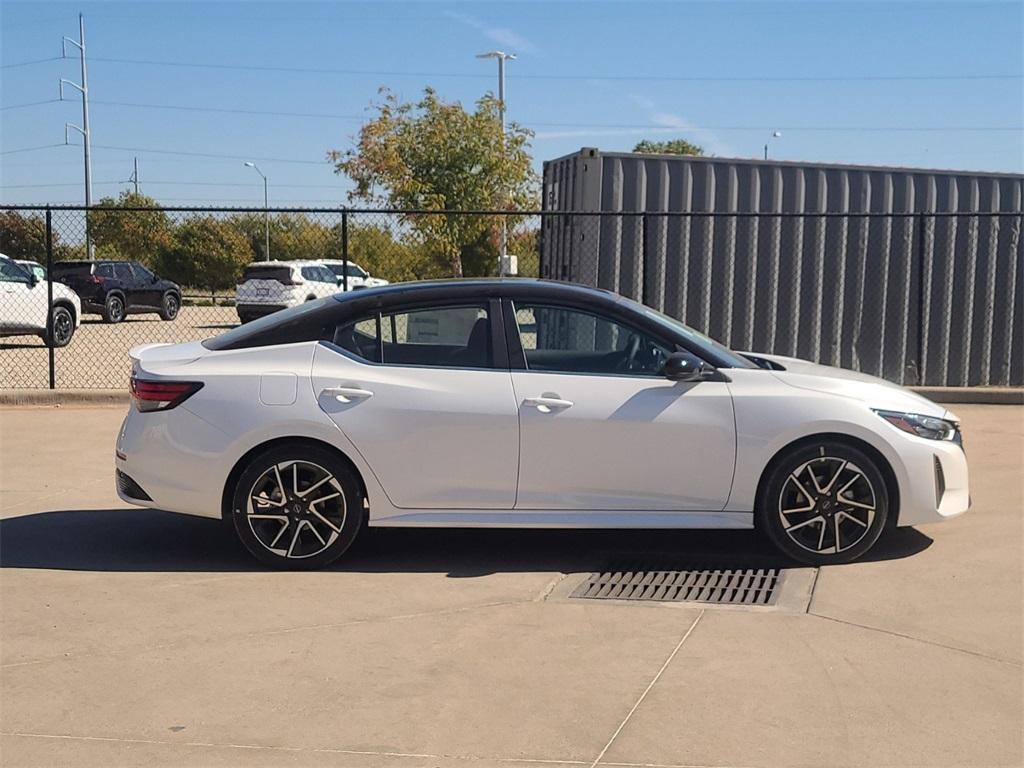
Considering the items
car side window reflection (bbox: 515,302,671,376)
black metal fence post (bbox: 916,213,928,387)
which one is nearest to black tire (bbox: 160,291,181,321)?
black metal fence post (bbox: 916,213,928,387)

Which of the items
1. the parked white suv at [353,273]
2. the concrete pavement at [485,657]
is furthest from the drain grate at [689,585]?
the parked white suv at [353,273]

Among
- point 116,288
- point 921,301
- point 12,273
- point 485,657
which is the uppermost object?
→ point 12,273

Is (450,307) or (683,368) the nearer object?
(683,368)

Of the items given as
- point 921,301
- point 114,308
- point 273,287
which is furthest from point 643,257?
point 114,308

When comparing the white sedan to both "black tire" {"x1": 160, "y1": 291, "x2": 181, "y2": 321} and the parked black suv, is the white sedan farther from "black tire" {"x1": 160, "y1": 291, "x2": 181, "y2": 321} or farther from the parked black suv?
"black tire" {"x1": 160, "y1": 291, "x2": 181, "y2": 321}

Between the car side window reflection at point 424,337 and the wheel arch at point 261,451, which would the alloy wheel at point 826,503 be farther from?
the wheel arch at point 261,451

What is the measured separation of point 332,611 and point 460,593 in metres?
0.67

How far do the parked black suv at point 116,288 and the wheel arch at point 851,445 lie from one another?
23144 millimetres

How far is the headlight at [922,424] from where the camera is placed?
6344mm

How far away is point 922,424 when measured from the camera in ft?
21.0

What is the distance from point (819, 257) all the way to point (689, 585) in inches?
316

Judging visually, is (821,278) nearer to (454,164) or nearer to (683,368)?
(683,368)

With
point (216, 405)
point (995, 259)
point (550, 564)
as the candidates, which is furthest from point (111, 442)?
point (995, 259)

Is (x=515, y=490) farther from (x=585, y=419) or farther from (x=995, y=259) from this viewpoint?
(x=995, y=259)
